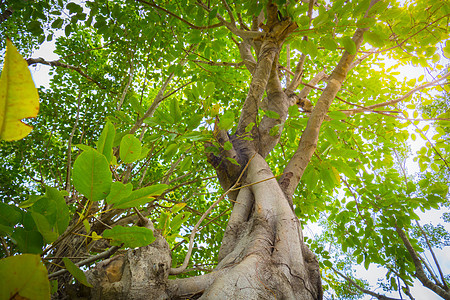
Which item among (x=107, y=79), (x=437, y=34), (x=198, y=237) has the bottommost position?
(x=198, y=237)

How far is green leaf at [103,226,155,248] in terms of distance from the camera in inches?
20.5

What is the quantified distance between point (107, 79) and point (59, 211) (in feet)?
12.1

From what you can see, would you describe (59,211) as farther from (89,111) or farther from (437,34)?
(89,111)

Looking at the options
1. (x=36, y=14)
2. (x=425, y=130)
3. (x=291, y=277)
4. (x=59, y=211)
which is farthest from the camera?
(x=425, y=130)

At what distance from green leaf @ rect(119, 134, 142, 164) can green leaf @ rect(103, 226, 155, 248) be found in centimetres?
19

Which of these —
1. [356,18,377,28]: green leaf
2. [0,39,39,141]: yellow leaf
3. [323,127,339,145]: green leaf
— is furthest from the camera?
[323,127,339,145]: green leaf

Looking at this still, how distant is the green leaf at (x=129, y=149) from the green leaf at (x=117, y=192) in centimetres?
16

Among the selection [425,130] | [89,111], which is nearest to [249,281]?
[425,130]

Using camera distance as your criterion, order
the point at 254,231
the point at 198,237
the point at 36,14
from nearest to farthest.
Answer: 1. the point at 254,231
2. the point at 36,14
3. the point at 198,237

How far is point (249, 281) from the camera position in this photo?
31.3 inches

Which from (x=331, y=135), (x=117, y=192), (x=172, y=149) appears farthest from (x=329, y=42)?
(x=117, y=192)

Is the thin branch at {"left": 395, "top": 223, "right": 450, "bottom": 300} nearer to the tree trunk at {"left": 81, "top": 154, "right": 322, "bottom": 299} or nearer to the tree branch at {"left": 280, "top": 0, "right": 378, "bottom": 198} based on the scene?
the tree branch at {"left": 280, "top": 0, "right": 378, "bottom": 198}

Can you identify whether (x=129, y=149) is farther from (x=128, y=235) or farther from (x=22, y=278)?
(x=22, y=278)

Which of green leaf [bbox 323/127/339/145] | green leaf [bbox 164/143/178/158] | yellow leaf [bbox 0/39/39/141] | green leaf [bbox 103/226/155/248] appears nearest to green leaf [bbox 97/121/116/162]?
green leaf [bbox 103/226/155/248]
